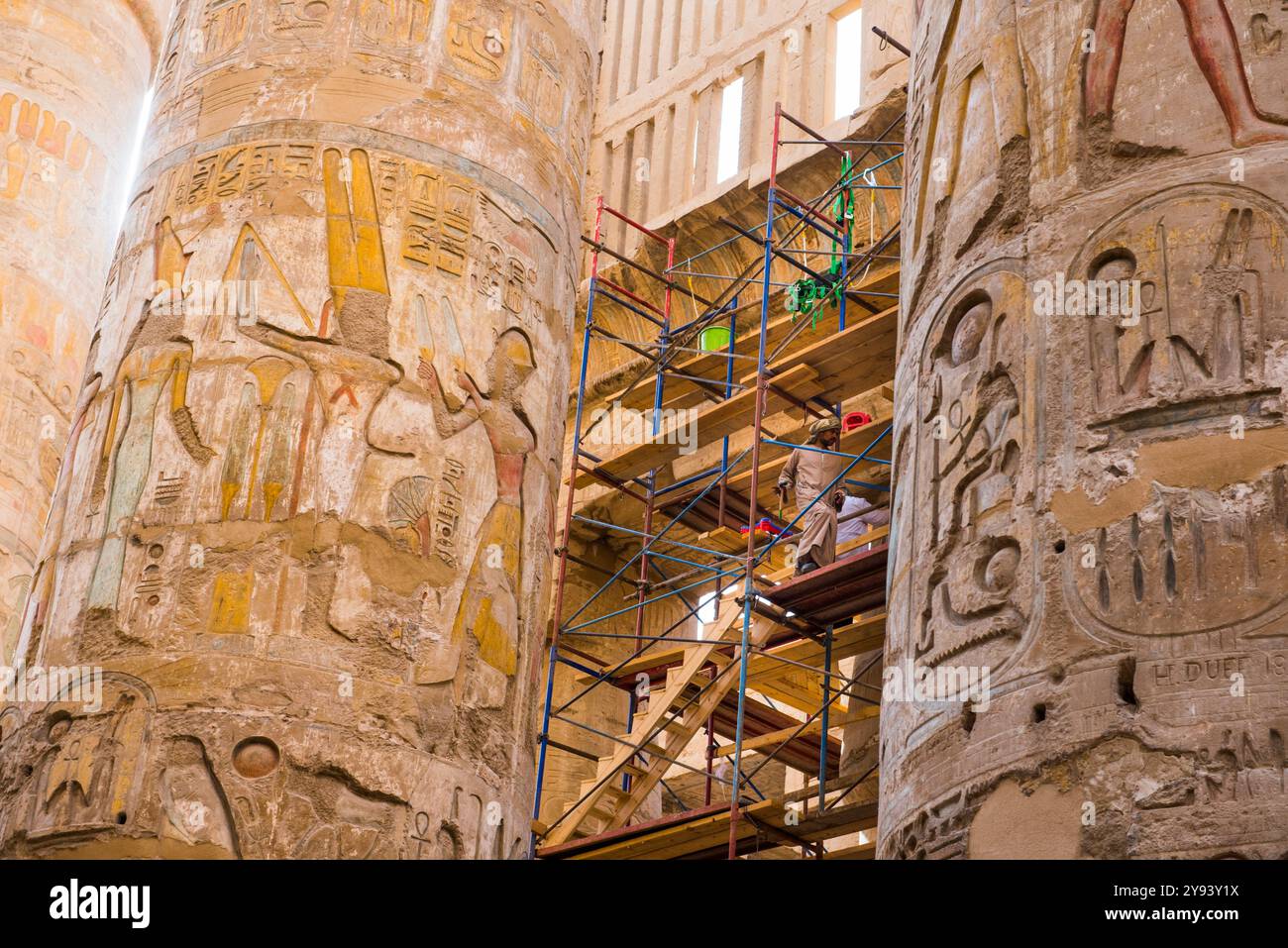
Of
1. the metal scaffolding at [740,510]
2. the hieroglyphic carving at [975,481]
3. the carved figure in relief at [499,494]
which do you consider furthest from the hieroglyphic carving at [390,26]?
the hieroglyphic carving at [975,481]

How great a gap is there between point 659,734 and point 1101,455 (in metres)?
7.51

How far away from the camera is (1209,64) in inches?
304

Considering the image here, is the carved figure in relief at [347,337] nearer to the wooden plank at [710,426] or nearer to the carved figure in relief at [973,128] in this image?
the carved figure in relief at [973,128]

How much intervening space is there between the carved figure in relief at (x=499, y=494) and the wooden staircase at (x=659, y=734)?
252 centimetres

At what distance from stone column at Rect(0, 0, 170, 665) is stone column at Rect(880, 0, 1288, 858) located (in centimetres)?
1011

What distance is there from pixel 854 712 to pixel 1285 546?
687cm


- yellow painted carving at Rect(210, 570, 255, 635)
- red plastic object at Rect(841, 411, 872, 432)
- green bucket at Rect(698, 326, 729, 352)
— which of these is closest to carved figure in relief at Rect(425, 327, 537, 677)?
yellow painted carving at Rect(210, 570, 255, 635)

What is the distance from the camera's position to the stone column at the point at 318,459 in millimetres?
10039

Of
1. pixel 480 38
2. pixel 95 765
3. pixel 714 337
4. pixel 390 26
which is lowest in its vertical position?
pixel 95 765

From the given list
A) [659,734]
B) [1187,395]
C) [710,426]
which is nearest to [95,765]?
[659,734]

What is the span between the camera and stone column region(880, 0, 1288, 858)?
657 cm

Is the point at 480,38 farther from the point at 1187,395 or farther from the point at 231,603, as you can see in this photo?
the point at 1187,395

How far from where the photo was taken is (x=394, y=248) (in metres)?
11.5

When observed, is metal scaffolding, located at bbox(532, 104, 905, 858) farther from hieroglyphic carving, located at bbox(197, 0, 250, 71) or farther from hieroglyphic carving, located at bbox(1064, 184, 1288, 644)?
hieroglyphic carving, located at bbox(1064, 184, 1288, 644)
